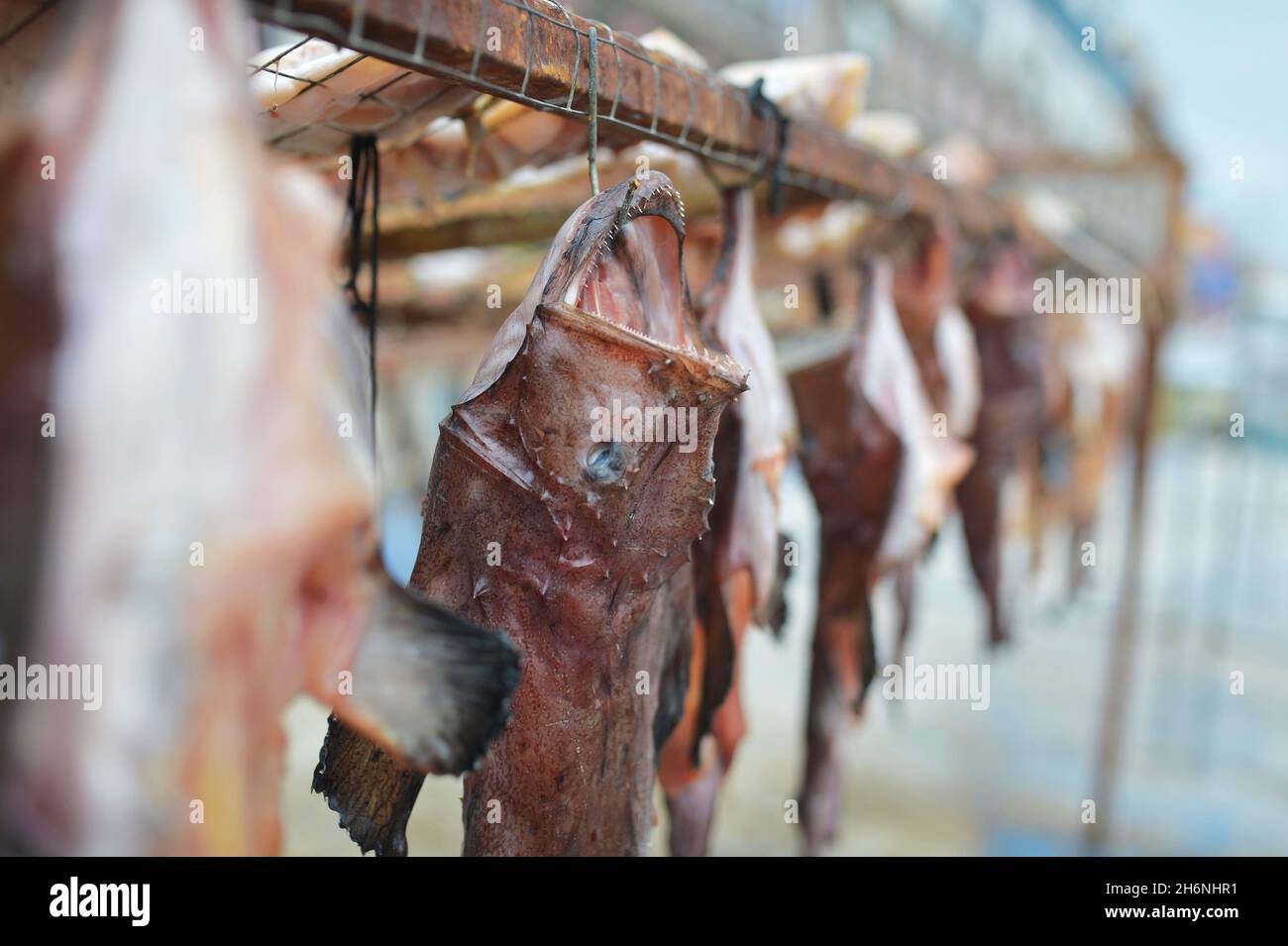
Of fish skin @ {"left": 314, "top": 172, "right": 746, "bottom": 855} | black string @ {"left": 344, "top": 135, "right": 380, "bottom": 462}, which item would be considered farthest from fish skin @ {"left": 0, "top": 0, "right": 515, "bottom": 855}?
black string @ {"left": 344, "top": 135, "right": 380, "bottom": 462}

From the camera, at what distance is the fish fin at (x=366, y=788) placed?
1.25m

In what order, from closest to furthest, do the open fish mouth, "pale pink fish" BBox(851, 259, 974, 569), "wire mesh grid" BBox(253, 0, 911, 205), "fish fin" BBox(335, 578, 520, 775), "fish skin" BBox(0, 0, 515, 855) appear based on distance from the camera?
"fish skin" BBox(0, 0, 515, 855)
"fish fin" BBox(335, 578, 520, 775)
"wire mesh grid" BBox(253, 0, 911, 205)
the open fish mouth
"pale pink fish" BBox(851, 259, 974, 569)

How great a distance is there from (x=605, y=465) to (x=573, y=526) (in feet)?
0.34

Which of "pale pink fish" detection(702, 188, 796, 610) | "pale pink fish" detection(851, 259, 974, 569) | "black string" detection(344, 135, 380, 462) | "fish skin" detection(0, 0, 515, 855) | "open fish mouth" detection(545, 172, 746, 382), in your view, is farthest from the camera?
"pale pink fish" detection(851, 259, 974, 569)

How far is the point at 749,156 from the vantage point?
5.85ft

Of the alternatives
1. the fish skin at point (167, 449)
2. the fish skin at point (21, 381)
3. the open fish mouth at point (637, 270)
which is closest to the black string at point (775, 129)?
the open fish mouth at point (637, 270)

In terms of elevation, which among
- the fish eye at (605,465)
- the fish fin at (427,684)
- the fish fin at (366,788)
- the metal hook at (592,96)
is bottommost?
the fish fin at (366,788)

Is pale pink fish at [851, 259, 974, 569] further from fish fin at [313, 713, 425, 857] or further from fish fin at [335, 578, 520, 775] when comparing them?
fish fin at [335, 578, 520, 775]

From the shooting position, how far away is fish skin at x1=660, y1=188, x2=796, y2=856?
1.68 metres

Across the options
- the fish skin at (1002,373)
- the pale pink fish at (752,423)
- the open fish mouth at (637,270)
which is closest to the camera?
the open fish mouth at (637,270)

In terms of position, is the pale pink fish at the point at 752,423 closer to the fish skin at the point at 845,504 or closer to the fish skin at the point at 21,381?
the fish skin at the point at 845,504

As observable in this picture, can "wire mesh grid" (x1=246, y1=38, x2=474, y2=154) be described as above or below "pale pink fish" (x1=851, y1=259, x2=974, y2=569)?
above

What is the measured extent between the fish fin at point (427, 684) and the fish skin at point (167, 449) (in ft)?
0.34
